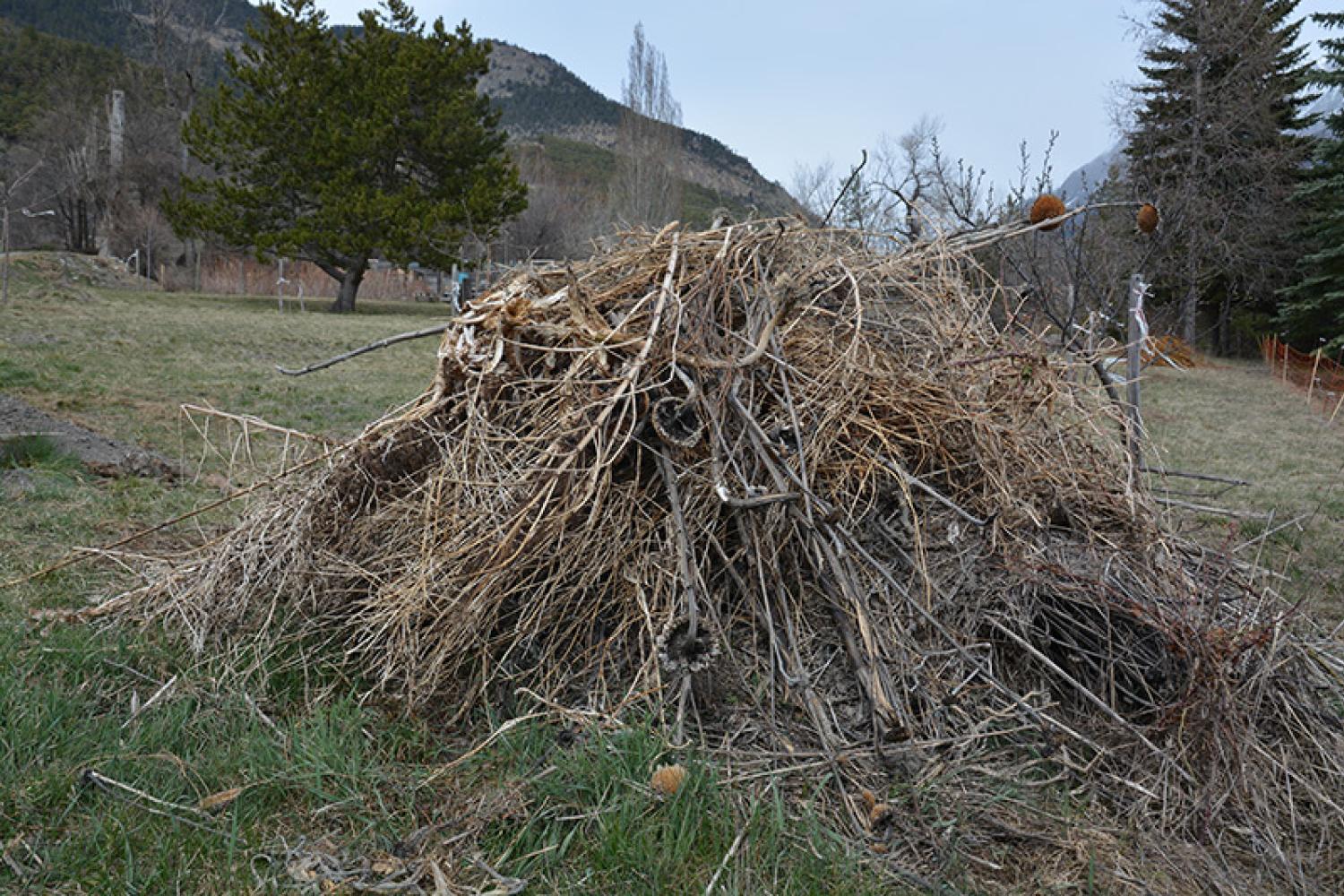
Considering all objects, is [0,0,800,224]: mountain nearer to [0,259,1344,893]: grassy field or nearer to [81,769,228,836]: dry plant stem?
[0,259,1344,893]: grassy field

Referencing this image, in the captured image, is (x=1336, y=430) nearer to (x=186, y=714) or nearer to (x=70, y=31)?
(x=186, y=714)

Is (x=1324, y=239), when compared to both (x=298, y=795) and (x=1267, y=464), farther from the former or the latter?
(x=298, y=795)

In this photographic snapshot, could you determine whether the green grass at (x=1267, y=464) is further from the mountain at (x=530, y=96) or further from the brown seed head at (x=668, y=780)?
the mountain at (x=530, y=96)

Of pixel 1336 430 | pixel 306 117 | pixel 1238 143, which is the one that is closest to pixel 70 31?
pixel 306 117

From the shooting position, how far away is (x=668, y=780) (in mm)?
1911

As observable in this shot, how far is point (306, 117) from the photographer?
2356cm

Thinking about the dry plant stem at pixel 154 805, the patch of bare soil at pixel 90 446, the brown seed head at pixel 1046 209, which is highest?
the brown seed head at pixel 1046 209

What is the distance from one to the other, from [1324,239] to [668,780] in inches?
978

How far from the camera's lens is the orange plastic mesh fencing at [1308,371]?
1411cm

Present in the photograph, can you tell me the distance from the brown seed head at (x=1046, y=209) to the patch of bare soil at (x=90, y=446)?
4.68m

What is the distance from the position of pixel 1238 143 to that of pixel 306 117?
24233 millimetres

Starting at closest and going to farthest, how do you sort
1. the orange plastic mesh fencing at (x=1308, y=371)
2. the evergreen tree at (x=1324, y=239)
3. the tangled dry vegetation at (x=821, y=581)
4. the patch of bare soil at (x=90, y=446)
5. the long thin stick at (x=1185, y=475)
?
the tangled dry vegetation at (x=821, y=581) < the long thin stick at (x=1185, y=475) < the patch of bare soil at (x=90, y=446) < the orange plastic mesh fencing at (x=1308, y=371) < the evergreen tree at (x=1324, y=239)

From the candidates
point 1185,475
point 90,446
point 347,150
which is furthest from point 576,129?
point 1185,475

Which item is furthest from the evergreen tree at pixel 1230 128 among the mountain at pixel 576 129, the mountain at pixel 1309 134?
the mountain at pixel 576 129
